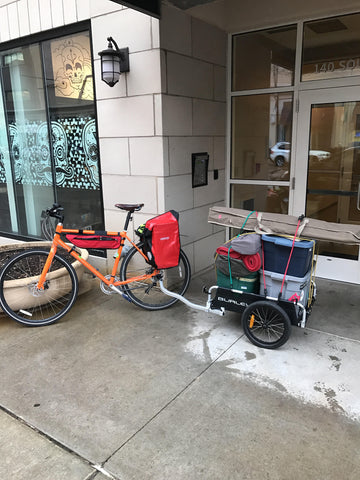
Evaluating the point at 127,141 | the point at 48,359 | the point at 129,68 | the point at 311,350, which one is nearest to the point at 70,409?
the point at 48,359

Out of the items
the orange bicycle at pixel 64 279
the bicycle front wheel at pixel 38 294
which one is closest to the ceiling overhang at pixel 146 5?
the orange bicycle at pixel 64 279

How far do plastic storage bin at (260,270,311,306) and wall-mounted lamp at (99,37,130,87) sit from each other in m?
2.56

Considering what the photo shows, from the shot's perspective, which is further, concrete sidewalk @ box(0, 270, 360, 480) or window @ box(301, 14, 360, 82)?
window @ box(301, 14, 360, 82)

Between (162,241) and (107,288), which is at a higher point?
(162,241)

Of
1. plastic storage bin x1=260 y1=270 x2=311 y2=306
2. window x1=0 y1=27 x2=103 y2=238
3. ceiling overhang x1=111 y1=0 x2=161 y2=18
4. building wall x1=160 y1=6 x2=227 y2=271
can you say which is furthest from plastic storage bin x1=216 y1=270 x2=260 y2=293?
ceiling overhang x1=111 y1=0 x2=161 y2=18

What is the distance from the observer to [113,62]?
13.2 feet

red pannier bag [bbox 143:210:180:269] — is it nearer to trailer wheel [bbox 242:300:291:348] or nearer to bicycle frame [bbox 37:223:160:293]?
bicycle frame [bbox 37:223:160:293]

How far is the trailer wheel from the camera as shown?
3121 millimetres

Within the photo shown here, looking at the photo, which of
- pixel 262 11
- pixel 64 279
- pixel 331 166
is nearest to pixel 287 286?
pixel 331 166

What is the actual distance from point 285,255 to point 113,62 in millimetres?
2638

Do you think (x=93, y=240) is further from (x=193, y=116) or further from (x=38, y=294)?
(x=193, y=116)

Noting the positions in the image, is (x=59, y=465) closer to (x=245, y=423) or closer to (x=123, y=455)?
(x=123, y=455)

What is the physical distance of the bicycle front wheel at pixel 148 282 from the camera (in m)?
3.97

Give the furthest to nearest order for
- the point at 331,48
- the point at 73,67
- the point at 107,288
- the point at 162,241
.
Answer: the point at 73,67 → the point at 331,48 → the point at 107,288 → the point at 162,241
